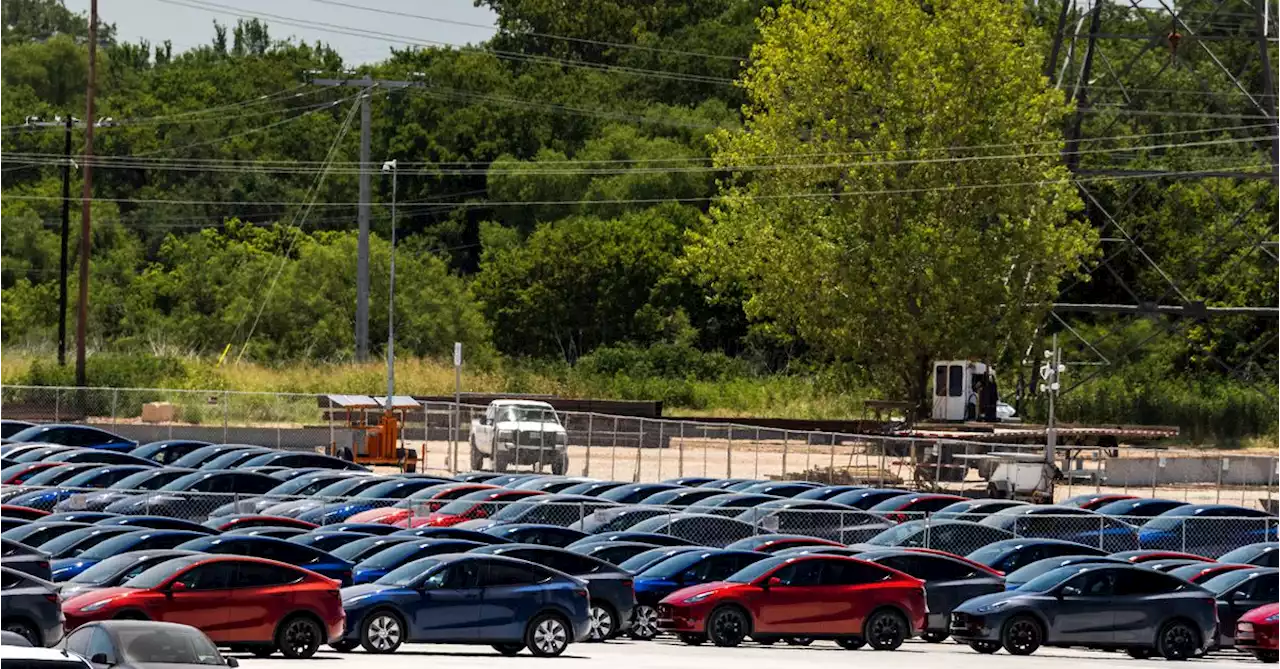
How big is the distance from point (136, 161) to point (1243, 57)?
182 ft

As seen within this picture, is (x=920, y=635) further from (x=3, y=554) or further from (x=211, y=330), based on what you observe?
(x=211, y=330)

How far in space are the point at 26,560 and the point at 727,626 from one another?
28.4ft

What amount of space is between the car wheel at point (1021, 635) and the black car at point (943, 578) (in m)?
1.18

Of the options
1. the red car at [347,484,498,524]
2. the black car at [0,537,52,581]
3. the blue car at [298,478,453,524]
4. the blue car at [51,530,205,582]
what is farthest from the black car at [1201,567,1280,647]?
the black car at [0,537,52,581]

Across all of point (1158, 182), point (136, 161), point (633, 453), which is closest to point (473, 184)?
point (136, 161)

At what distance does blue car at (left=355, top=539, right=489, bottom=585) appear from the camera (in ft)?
85.4

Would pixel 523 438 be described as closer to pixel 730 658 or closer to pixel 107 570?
pixel 730 658

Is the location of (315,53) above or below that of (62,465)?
above

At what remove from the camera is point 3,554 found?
2417 centimetres

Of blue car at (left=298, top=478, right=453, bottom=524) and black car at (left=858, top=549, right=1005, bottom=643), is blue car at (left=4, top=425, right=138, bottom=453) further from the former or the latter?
black car at (left=858, top=549, right=1005, bottom=643)

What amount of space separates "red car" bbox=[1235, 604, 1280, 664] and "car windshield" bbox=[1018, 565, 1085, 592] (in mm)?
2394

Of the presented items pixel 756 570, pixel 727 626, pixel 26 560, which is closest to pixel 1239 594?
pixel 756 570

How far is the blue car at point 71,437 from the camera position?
161 ft

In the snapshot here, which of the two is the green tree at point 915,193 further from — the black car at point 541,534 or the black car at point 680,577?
the black car at point 680,577
